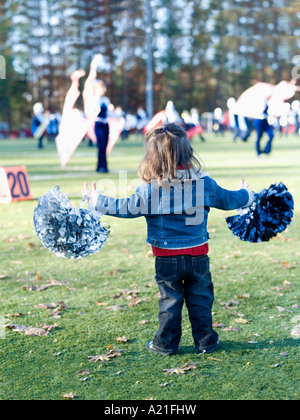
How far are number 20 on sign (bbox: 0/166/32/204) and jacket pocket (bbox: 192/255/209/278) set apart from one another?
655 cm

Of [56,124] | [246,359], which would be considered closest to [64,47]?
[56,124]

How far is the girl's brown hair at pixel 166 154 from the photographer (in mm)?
3521

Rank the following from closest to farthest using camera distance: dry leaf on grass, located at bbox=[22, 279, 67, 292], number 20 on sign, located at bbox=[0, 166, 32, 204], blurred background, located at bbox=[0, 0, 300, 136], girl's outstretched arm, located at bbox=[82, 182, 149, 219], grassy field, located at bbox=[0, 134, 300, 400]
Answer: grassy field, located at bbox=[0, 134, 300, 400], girl's outstretched arm, located at bbox=[82, 182, 149, 219], dry leaf on grass, located at bbox=[22, 279, 67, 292], number 20 on sign, located at bbox=[0, 166, 32, 204], blurred background, located at bbox=[0, 0, 300, 136]

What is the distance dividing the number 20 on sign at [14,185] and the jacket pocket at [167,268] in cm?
645

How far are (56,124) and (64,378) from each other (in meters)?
31.8

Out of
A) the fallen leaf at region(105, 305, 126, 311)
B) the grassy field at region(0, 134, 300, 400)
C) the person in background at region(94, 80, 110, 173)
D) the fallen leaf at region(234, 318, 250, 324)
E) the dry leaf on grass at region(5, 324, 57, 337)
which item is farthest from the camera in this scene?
the person in background at region(94, 80, 110, 173)

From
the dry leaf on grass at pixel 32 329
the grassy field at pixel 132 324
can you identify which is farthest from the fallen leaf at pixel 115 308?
the dry leaf on grass at pixel 32 329

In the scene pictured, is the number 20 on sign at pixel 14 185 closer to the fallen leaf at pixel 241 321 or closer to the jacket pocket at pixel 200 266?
the fallen leaf at pixel 241 321

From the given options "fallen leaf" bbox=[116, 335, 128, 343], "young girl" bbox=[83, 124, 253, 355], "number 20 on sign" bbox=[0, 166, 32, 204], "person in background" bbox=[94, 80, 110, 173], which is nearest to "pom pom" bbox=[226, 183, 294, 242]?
"young girl" bbox=[83, 124, 253, 355]

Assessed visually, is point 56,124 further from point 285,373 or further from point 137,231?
point 285,373

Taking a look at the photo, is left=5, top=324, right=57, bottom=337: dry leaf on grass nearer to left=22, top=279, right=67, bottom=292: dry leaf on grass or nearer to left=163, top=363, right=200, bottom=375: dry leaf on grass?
left=22, top=279, right=67, bottom=292: dry leaf on grass

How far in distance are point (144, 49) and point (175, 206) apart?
222 ft

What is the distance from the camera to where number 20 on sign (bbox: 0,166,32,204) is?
9812 millimetres

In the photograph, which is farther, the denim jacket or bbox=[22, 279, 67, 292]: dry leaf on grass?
bbox=[22, 279, 67, 292]: dry leaf on grass
